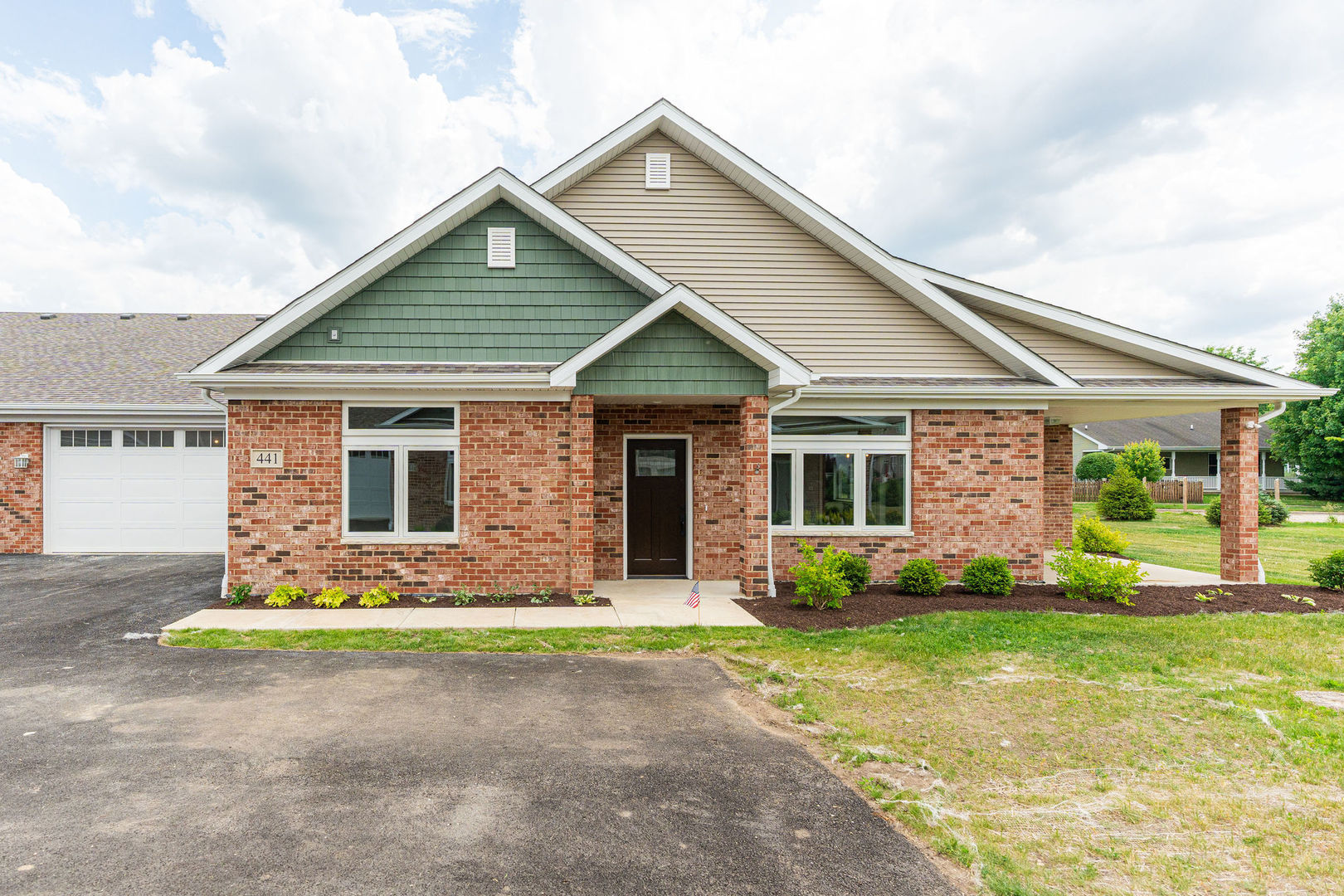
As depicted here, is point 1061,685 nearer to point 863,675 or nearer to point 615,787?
point 863,675

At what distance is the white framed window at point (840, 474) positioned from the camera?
1041 cm

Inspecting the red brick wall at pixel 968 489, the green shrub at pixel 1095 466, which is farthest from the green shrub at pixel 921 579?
the green shrub at pixel 1095 466

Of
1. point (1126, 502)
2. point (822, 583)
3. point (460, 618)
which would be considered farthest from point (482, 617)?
point (1126, 502)

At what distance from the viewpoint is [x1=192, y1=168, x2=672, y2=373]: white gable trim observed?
29.3 ft

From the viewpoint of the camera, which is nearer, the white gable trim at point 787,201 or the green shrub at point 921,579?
the green shrub at point 921,579

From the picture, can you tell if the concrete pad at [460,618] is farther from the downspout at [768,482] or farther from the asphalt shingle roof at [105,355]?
the asphalt shingle roof at [105,355]

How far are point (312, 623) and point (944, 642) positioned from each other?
7.13m

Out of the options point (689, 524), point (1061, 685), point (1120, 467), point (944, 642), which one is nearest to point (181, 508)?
point (689, 524)

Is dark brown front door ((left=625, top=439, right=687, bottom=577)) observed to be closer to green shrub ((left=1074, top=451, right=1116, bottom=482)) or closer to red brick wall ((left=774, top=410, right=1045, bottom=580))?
red brick wall ((left=774, top=410, right=1045, bottom=580))

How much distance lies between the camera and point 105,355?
15180 millimetres

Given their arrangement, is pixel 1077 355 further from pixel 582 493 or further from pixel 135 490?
pixel 135 490

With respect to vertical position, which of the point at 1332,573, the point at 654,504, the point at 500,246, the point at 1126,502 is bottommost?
the point at 1332,573

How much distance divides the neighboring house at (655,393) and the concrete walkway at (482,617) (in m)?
0.69

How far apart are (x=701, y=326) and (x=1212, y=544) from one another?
52.0ft
